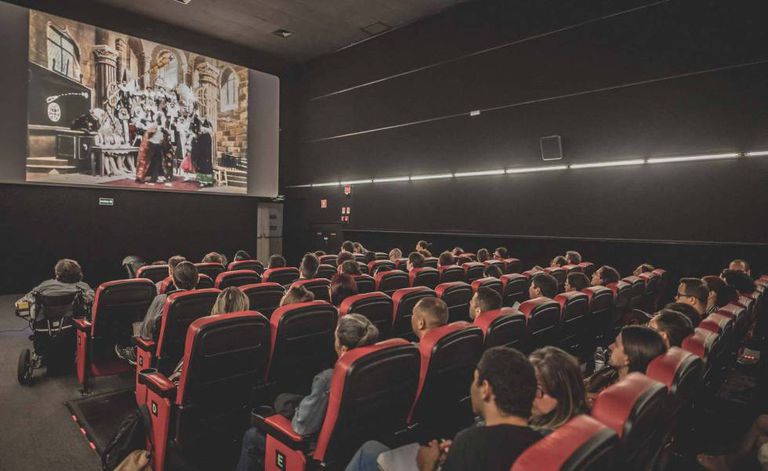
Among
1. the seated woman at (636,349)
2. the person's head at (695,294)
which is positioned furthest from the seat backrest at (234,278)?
the person's head at (695,294)

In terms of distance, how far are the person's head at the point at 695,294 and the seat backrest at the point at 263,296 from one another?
341cm

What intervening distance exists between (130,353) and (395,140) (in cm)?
766

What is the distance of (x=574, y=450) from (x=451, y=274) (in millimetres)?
4335

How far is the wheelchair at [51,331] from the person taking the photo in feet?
11.9

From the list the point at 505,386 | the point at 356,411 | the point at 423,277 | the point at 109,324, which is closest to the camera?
the point at 505,386

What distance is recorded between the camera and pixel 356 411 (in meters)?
1.66

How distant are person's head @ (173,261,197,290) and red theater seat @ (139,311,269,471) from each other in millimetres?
Result: 1102

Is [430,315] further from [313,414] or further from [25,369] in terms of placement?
[25,369]

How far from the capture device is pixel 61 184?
26.8 ft


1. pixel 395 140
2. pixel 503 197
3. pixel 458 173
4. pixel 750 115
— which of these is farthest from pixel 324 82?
pixel 750 115

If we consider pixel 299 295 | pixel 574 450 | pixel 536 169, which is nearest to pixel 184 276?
pixel 299 295

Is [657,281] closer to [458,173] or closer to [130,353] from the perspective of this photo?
[458,173]

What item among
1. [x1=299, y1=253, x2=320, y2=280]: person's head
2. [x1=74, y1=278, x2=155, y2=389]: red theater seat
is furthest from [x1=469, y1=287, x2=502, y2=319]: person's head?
[x1=74, y1=278, x2=155, y2=389]: red theater seat

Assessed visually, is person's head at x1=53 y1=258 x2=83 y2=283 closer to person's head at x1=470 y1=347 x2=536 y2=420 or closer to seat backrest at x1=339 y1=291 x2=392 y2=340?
seat backrest at x1=339 y1=291 x2=392 y2=340
